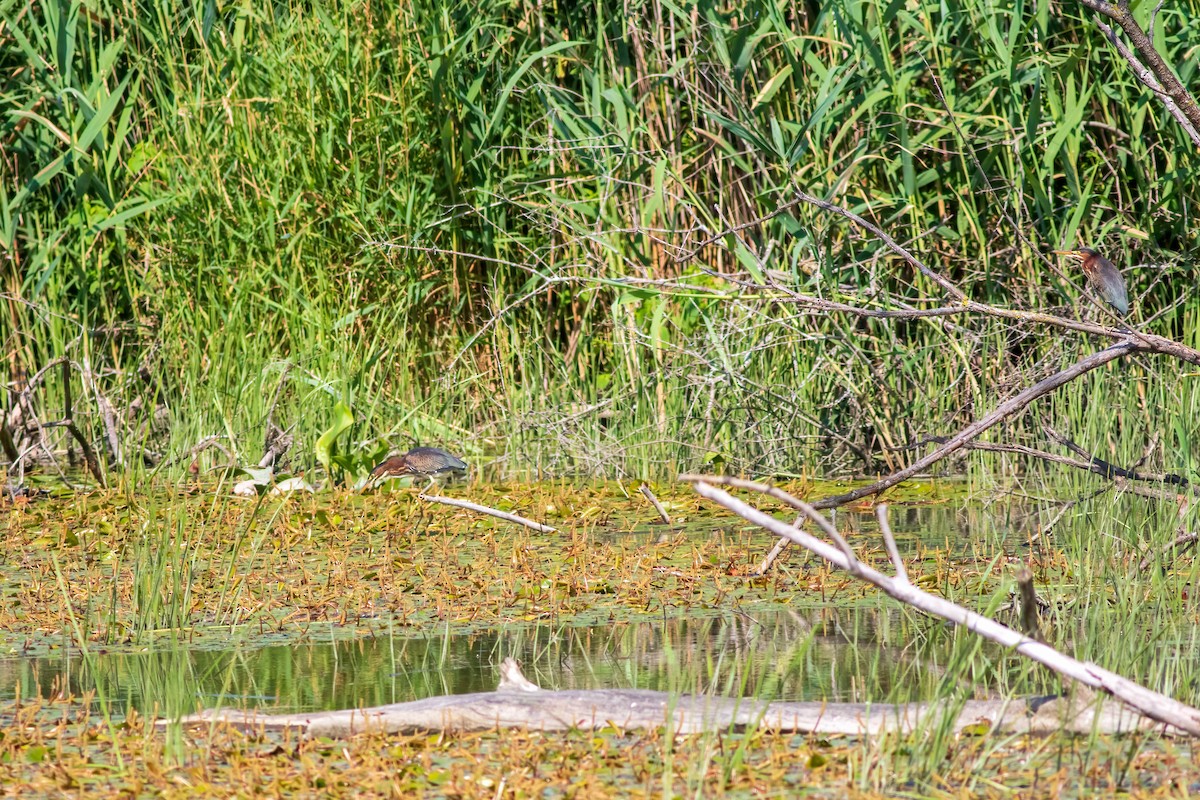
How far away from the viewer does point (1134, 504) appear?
419 cm

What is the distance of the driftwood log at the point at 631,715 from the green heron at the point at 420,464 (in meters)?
2.97

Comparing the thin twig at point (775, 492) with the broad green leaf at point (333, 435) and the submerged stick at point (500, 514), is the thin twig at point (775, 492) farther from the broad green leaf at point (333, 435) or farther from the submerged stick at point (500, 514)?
the broad green leaf at point (333, 435)

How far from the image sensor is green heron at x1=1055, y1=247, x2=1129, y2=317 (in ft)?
17.7

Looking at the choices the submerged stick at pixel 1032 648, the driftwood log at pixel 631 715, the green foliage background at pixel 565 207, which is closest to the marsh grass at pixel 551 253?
the green foliage background at pixel 565 207

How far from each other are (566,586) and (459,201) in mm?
3271

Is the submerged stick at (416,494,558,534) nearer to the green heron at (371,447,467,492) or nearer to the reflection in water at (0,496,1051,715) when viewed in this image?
the green heron at (371,447,467,492)

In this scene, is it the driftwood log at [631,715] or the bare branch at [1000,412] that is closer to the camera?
the driftwood log at [631,715]


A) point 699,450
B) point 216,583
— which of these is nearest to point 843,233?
point 699,450

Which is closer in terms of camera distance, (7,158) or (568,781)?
(568,781)

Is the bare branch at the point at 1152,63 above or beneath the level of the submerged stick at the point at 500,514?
above

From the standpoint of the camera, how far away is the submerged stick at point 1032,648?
2.57 m

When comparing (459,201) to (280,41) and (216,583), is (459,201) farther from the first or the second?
(216,583)

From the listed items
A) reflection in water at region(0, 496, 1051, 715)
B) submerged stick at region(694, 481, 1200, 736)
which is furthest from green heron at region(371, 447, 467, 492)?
submerged stick at region(694, 481, 1200, 736)

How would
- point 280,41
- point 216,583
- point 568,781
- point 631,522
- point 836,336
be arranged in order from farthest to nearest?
point 280,41 → point 836,336 → point 631,522 → point 216,583 → point 568,781
